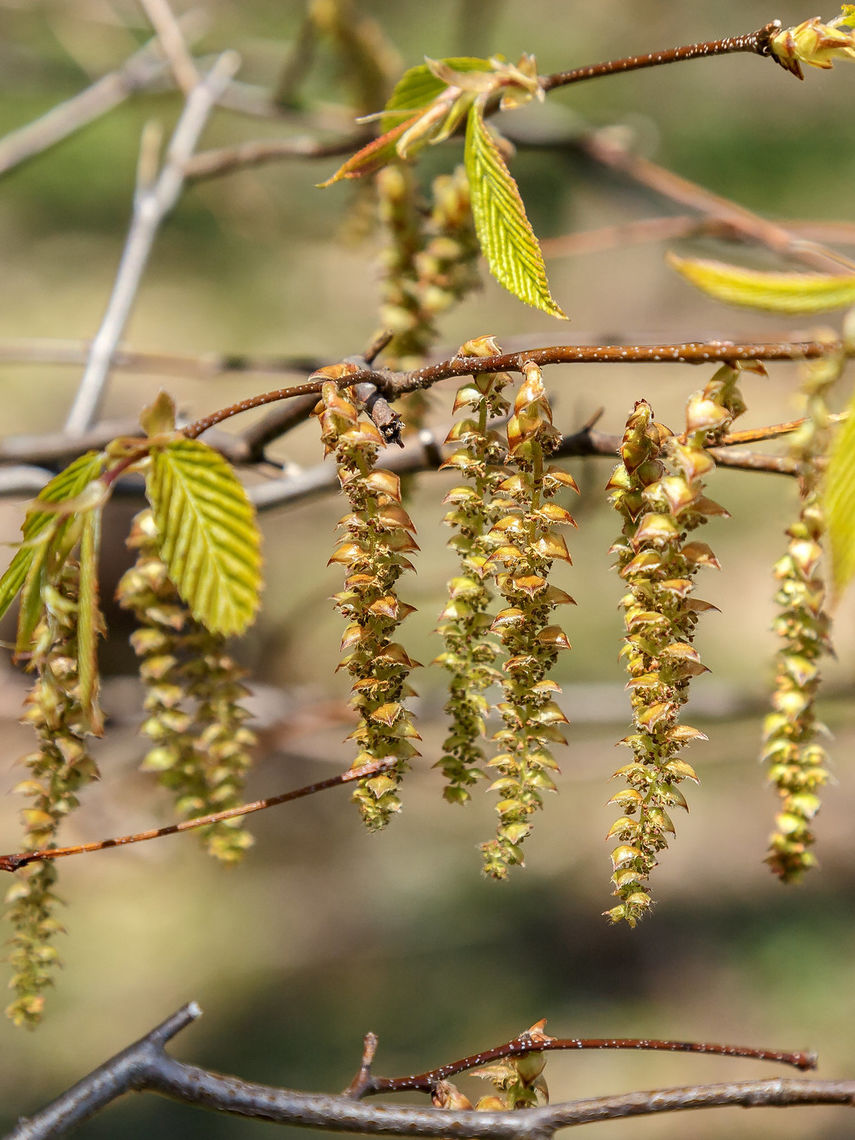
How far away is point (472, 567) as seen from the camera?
0.53 metres

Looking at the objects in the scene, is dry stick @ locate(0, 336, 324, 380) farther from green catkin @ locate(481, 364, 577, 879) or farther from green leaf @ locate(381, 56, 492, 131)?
green catkin @ locate(481, 364, 577, 879)

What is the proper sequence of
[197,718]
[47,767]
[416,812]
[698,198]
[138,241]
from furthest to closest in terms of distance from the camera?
[416,812]
[138,241]
[698,198]
[197,718]
[47,767]

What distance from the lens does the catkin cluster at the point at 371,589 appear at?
1.62 ft

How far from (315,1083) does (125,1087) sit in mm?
1649

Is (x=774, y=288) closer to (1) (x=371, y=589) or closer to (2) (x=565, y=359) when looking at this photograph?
(2) (x=565, y=359)

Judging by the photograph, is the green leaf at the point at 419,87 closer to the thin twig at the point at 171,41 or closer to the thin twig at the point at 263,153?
the thin twig at the point at 263,153

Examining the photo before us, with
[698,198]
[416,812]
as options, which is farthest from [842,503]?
[416,812]

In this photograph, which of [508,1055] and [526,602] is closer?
[526,602]

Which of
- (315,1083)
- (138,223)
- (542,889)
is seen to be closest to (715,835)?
(542,889)

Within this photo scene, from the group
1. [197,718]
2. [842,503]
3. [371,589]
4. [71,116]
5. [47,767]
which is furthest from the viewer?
[71,116]

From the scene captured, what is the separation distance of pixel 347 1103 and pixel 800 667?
1.22ft

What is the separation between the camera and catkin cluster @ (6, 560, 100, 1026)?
20.9 inches

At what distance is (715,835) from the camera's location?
2.60 m

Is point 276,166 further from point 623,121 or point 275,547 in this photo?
point 623,121
